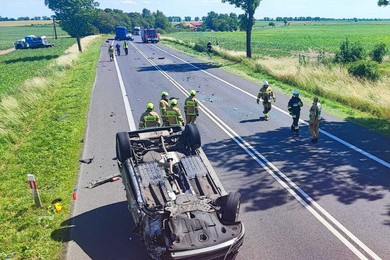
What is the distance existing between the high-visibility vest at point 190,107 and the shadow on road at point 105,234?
5320 millimetres

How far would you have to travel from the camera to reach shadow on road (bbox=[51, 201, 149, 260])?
681cm

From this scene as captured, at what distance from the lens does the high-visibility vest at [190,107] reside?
42.5ft

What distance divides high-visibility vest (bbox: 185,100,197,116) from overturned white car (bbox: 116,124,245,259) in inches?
152

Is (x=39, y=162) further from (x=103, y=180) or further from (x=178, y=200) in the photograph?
(x=178, y=200)

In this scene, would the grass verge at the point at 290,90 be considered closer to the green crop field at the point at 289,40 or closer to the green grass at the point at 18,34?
the green crop field at the point at 289,40

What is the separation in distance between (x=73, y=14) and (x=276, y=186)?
42201 millimetres

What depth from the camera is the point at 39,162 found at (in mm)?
11281

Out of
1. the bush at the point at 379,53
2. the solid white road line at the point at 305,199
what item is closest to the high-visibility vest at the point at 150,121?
the solid white road line at the point at 305,199

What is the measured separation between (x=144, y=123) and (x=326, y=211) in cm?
568

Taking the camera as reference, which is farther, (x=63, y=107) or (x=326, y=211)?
(x=63, y=107)

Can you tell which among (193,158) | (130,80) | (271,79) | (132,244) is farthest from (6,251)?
(271,79)

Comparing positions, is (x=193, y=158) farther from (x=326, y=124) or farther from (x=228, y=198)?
(x=326, y=124)

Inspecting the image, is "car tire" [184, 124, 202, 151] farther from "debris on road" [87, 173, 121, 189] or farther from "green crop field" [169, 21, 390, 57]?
"green crop field" [169, 21, 390, 57]

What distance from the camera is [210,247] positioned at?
5438 mm
